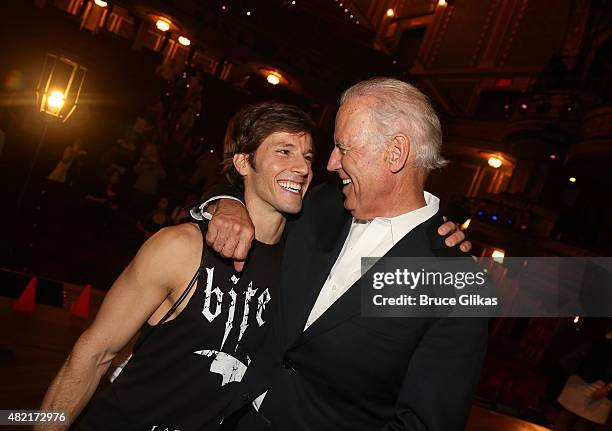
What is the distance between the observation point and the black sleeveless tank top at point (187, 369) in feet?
6.40

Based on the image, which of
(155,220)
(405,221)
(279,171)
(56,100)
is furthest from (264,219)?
(155,220)

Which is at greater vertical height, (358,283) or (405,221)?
(405,221)

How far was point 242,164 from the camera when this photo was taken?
259 centimetres

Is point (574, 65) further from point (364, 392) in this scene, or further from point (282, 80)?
point (364, 392)

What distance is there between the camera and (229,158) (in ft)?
8.80

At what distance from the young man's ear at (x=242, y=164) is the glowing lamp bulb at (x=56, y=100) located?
4840 mm

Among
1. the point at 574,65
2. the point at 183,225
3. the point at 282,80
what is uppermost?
the point at 574,65

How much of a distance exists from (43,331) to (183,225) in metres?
3.80

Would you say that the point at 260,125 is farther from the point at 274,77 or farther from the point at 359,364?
the point at 274,77

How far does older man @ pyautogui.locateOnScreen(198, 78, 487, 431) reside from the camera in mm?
1764

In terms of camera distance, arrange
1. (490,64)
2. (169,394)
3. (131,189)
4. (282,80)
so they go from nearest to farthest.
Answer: (169,394) < (131,189) < (282,80) < (490,64)

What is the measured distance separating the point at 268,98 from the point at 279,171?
14.4 meters

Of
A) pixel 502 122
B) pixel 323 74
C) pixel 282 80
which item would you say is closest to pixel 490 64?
pixel 502 122

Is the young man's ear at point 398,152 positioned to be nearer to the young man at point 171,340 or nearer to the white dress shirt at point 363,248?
the white dress shirt at point 363,248
